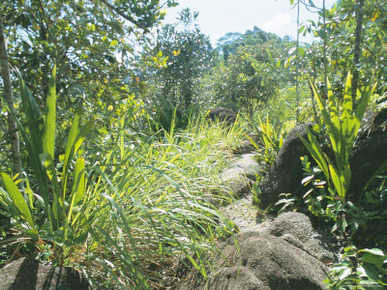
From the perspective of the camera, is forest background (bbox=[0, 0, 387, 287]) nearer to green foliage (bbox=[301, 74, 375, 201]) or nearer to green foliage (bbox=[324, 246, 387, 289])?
green foliage (bbox=[301, 74, 375, 201])

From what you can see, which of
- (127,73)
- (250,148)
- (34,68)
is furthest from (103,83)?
(250,148)

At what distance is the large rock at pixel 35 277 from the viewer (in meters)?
1.37

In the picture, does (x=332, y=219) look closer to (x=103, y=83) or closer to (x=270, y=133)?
(x=270, y=133)

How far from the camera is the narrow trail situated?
2.76 m

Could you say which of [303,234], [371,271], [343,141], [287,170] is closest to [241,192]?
[287,170]

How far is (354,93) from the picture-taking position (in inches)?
128

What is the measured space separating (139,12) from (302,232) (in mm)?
2020

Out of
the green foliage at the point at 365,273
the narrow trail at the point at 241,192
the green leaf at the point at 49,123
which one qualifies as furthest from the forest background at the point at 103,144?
the green foliage at the point at 365,273

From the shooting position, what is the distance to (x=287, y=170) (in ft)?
9.37

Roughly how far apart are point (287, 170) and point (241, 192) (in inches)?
24.8

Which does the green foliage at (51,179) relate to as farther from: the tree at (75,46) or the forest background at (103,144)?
the tree at (75,46)

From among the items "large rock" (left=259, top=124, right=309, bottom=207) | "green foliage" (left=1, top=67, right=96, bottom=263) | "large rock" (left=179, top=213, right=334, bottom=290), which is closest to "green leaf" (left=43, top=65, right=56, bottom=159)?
"green foliage" (left=1, top=67, right=96, bottom=263)

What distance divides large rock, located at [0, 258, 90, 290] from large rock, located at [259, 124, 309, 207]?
1847 mm

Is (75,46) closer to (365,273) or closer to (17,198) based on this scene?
(17,198)
